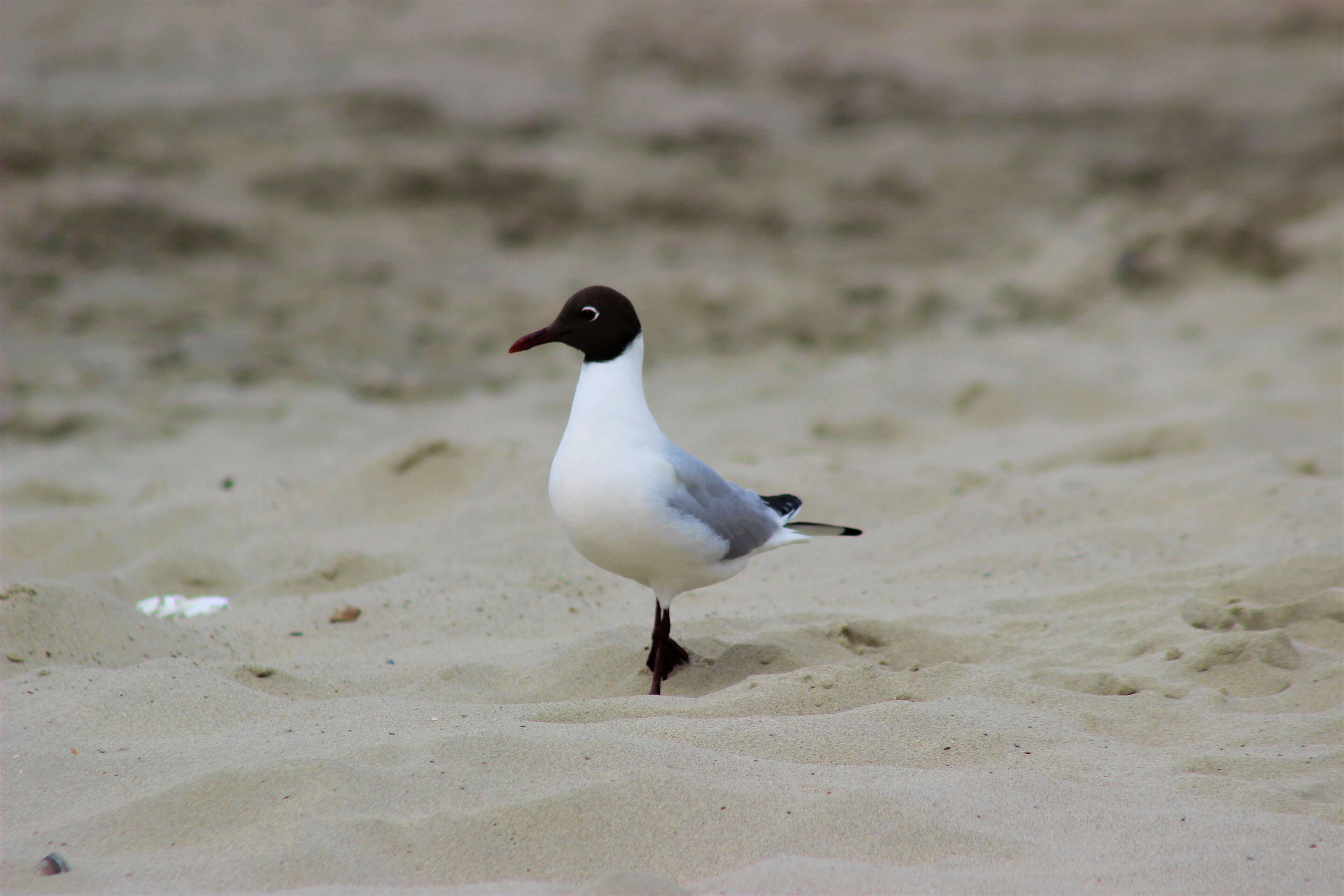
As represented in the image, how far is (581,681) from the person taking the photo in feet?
10.8

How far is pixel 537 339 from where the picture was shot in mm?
3268

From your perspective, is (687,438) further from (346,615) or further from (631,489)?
(631,489)

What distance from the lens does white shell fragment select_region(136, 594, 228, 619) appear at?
3885mm

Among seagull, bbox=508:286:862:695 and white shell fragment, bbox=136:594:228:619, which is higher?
seagull, bbox=508:286:862:695

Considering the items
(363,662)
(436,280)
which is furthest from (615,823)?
(436,280)

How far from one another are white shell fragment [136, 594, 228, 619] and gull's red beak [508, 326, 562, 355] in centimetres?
136

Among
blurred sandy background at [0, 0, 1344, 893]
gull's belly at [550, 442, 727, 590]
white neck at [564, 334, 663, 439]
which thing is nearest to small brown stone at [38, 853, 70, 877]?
blurred sandy background at [0, 0, 1344, 893]

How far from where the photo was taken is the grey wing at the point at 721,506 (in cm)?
324

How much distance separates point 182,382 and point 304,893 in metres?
5.58

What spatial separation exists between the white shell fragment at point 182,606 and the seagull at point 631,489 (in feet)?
4.36

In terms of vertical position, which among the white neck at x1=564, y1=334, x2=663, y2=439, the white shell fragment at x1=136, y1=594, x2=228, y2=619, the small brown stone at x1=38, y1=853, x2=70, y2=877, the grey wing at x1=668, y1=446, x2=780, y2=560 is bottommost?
the white shell fragment at x1=136, y1=594, x2=228, y2=619

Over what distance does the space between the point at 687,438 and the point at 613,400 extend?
300cm

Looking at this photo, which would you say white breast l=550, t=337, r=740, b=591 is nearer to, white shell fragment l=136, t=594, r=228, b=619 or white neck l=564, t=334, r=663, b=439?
white neck l=564, t=334, r=663, b=439

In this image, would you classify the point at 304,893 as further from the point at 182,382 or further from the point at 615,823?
the point at 182,382
